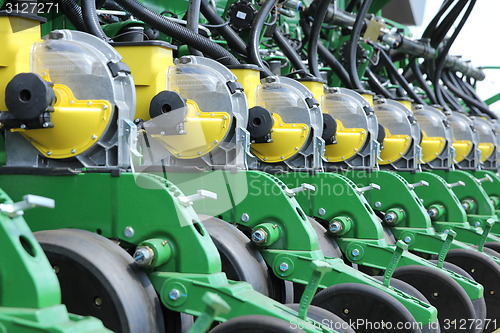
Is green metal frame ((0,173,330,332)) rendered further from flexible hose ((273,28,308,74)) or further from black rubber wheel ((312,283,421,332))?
flexible hose ((273,28,308,74))

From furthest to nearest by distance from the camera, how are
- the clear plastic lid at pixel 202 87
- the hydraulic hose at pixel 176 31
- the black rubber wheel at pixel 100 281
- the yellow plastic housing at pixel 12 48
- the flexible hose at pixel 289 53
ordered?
the flexible hose at pixel 289 53 → the hydraulic hose at pixel 176 31 → the clear plastic lid at pixel 202 87 → the yellow plastic housing at pixel 12 48 → the black rubber wheel at pixel 100 281

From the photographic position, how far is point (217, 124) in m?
4.10

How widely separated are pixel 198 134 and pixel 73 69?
3.37ft

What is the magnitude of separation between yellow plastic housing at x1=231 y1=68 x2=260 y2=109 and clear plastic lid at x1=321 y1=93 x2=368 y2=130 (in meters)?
1.08

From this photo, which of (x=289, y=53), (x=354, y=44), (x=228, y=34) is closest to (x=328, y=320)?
(x=228, y=34)

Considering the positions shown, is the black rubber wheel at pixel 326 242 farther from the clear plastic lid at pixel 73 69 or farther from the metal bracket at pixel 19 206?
the metal bracket at pixel 19 206

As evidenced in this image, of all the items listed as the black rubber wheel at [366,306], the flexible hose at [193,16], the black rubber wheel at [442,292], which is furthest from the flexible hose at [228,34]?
the black rubber wheel at [366,306]

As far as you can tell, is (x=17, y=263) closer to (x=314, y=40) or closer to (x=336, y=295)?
(x=336, y=295)

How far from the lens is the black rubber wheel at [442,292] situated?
4336mm

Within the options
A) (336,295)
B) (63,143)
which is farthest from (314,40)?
(63,143)

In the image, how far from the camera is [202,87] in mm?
4109

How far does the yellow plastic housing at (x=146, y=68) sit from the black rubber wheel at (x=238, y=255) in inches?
28.4

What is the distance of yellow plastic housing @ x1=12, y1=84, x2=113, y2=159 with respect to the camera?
10.2ft

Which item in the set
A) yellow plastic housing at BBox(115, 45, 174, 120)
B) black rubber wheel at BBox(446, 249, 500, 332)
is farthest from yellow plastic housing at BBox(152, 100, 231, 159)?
black rubber wheel at BBox(446, 249, 500, 332)
